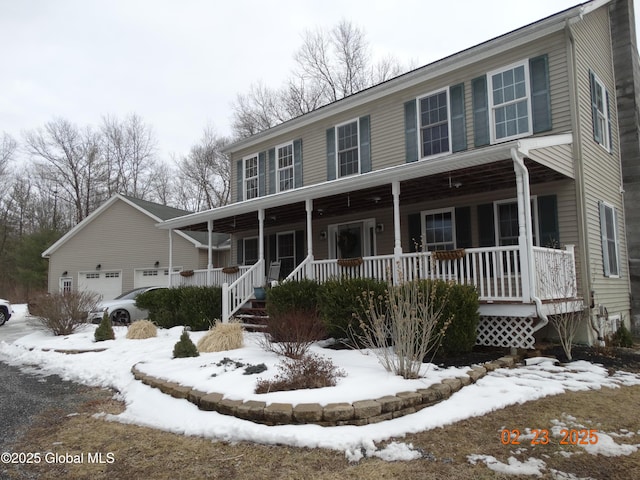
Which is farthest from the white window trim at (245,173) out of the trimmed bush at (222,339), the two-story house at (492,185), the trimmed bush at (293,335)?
the trimmed bush at (293,335)

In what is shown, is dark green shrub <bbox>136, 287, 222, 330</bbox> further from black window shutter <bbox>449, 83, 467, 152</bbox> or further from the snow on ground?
black window shutter <bbox>449, 83, 467, 152</bbox>

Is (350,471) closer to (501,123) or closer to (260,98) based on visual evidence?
(501,123)

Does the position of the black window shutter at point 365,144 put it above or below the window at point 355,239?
above

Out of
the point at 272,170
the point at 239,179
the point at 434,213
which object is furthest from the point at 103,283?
the point at 434,213

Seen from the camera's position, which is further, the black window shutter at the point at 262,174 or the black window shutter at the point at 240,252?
the black window shutter at the point at 240,252

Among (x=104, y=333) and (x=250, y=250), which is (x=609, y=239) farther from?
(x=104, y=333)

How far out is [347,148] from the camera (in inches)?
482

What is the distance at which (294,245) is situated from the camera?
13.5 m

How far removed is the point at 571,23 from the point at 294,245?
344 inches

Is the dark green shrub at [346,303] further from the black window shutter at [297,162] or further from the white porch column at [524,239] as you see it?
the black window shutter at [297,162]

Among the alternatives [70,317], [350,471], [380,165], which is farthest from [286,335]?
[70,317]

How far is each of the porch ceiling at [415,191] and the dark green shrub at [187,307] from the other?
8.72 ft

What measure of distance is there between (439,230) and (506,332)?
3518mm

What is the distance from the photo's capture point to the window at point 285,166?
13.8 metres
